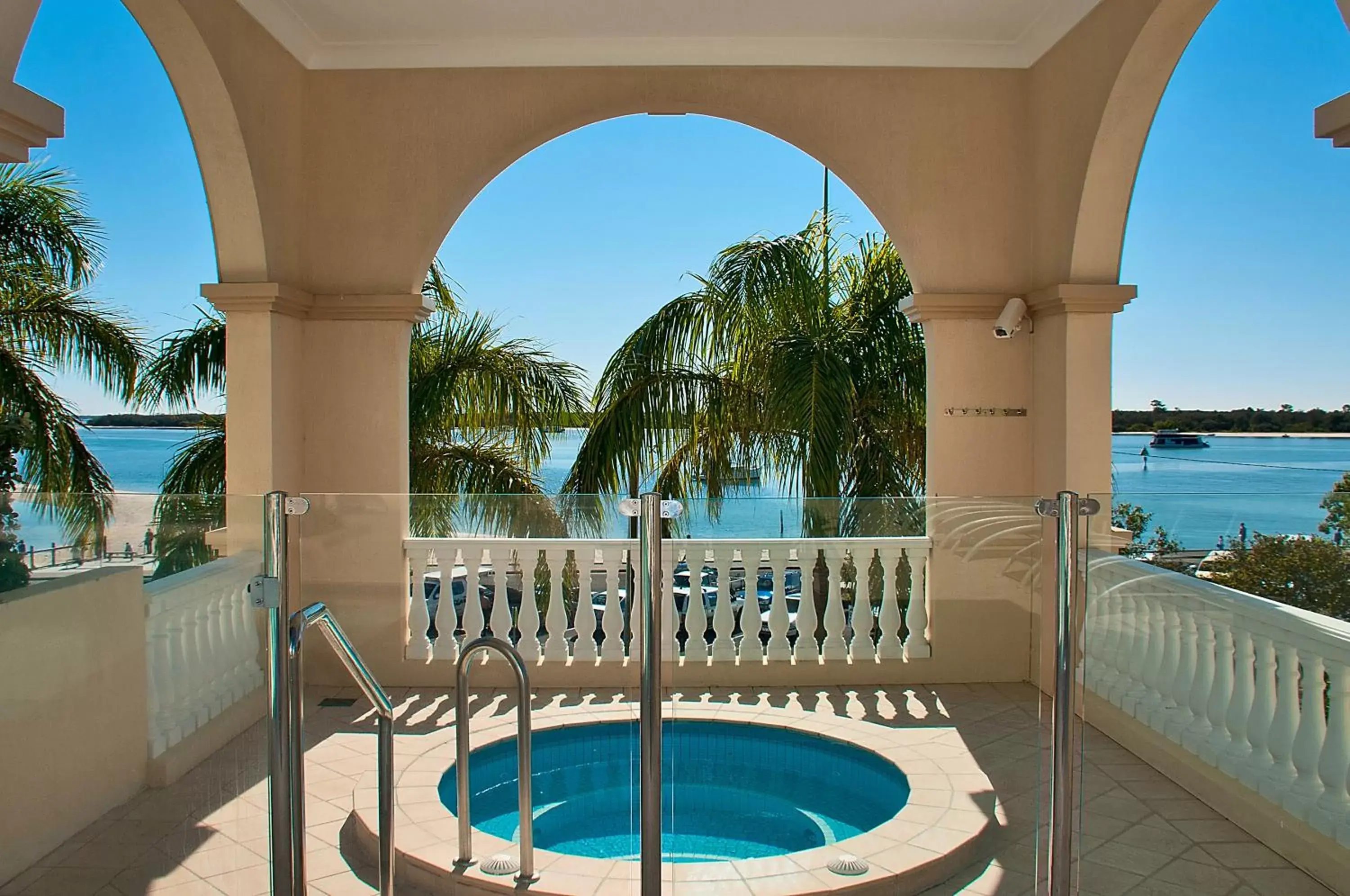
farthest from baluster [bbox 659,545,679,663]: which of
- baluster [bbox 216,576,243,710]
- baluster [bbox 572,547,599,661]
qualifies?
baluster [bbox 216,576,243,710]

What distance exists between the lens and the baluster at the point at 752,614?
95.5 inches

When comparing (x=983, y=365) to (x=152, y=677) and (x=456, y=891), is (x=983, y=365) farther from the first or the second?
(x=152, y=677)

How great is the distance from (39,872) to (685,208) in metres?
29.2

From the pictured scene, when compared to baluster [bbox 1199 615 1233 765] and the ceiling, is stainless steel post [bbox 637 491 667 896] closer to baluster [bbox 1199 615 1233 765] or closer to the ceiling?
baluster [bbox 1199 615 1233 765]

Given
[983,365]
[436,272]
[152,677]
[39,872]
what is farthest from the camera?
[436,272]

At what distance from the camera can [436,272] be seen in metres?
7.32

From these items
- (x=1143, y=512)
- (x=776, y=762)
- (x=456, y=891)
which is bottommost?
(x=456, y=891)

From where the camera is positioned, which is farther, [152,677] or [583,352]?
[583,352]

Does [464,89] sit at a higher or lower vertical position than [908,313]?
higher

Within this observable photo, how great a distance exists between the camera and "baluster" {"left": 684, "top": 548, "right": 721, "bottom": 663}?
7.87ft

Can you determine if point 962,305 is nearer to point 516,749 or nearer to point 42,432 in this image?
point 516,749

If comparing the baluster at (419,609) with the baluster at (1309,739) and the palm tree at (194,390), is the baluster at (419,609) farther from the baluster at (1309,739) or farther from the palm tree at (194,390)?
the palm tree at (194,390)

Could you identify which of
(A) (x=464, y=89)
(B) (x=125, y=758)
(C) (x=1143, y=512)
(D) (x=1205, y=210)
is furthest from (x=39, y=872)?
(D) (x=1205, y=210)

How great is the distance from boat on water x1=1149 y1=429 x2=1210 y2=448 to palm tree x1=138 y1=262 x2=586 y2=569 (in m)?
7.60
